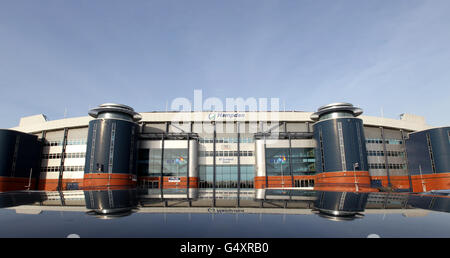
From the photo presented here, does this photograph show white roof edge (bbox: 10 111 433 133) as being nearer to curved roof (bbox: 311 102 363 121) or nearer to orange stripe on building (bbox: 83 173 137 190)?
curved roof (bbox: 311 102 363 121)

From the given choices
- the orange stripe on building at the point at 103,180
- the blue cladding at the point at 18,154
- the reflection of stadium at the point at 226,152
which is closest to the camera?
the orange stripe on building at the point at 103,180

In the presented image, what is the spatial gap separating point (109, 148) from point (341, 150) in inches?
2340

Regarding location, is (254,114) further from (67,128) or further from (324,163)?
(67,128)

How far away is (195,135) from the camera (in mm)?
68062

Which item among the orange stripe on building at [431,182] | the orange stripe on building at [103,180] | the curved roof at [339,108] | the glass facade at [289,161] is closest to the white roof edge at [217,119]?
the glass facade at [289,161]

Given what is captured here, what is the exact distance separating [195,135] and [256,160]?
66.4 ft

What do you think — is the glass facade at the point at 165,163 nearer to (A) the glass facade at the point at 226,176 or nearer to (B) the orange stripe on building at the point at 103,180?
(A) the glass facade at the point at 226,176

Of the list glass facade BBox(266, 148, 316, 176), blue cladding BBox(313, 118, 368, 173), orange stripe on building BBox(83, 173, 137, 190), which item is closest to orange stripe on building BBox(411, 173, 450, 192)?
blue cladding BBox(313, 118, 368, 173)

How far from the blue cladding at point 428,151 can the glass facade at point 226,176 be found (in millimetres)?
47427

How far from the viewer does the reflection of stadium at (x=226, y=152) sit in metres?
55.7

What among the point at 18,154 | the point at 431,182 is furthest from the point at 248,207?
the point at 18,154
